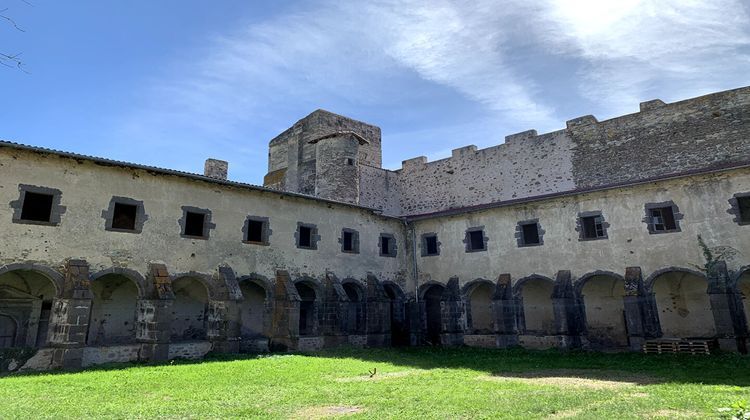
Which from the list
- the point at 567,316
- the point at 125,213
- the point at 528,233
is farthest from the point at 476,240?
the point at 125,213

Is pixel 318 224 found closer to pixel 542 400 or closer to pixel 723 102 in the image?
pixel 542 400

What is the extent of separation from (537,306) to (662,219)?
6.39 meters

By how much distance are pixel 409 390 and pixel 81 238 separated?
1079cm

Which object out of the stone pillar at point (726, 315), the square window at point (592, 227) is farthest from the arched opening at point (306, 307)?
the stone pillar at point (726, 315)

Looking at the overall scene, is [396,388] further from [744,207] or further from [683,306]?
[683,306]

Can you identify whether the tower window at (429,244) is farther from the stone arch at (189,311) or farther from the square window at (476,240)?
the stone arch at (189,311)

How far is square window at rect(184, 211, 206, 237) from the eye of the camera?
16219 mm

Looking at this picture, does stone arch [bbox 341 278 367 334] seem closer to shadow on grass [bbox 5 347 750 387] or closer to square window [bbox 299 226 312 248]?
shadow on grass [bbox 5 347 750 387]

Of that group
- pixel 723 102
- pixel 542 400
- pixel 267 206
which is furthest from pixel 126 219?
pixel 723 102

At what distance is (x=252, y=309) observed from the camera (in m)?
18.8

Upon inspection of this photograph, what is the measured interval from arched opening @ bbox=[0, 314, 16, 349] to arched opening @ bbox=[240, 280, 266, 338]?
7.32 meters

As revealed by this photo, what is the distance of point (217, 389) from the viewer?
9656 millimetres

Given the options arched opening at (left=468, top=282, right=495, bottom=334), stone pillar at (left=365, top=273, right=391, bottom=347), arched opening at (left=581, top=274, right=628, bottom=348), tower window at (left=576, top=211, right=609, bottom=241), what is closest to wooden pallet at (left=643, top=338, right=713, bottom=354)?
arched opening at (left=581, top=274, right=628, bottom=348)

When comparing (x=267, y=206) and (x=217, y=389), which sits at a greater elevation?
(x=267, y=206)
